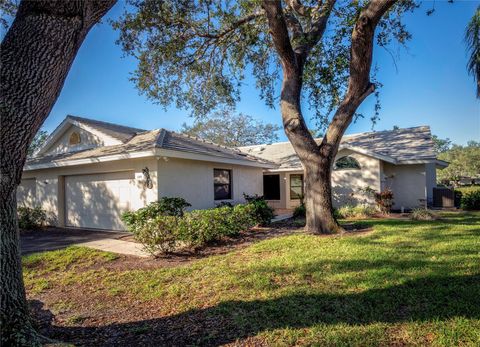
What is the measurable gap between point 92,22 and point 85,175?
1091 cm

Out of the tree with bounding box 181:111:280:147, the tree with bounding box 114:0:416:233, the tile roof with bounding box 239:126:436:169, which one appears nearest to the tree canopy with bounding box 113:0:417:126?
the tree with bounding box 114:0:416:233

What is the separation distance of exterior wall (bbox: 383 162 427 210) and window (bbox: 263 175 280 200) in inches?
247

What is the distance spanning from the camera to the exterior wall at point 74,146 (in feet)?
44.0

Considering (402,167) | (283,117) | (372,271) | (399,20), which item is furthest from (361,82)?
(402,167)

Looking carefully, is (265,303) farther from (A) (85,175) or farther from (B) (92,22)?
(A) (85,175)

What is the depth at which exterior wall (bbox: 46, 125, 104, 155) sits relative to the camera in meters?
13.4

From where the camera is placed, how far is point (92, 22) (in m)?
2.87

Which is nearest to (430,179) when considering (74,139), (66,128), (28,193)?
(74,139)

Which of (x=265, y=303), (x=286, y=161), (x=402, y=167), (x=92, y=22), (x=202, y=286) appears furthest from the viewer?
(x=286, y=161)

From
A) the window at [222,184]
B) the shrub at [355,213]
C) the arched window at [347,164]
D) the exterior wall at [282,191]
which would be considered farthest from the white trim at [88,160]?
the arched window at [347,164]

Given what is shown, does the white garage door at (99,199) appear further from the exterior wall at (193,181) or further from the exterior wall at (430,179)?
the exterior wall at (430,179)

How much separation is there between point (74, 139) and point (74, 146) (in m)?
0.44

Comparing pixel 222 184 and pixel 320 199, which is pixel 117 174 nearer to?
pixel 222 184

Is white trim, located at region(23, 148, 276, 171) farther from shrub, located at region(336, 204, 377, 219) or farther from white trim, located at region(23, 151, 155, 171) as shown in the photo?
shrub, located at region(336, 204, 377, 219)
